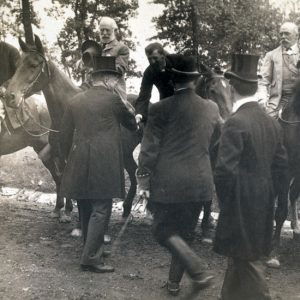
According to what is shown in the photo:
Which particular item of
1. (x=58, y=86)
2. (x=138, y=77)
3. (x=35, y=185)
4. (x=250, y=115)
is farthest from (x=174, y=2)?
(x=250, y=115)

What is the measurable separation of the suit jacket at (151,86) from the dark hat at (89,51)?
0.73 meters

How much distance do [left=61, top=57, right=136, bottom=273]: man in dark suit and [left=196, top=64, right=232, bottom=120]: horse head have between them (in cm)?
145

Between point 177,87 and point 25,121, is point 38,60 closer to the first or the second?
point 25,121

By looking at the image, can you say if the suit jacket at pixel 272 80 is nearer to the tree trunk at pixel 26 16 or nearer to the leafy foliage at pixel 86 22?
the tree trunk at pixel 26 16

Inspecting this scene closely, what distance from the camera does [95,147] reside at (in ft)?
16.6

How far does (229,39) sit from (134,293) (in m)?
12.3

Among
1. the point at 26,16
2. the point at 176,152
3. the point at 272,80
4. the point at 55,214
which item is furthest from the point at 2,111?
the point at 26,16

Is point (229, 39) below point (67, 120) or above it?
above

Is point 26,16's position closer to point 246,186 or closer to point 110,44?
point 110,44

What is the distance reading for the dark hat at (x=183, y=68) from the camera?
422cm

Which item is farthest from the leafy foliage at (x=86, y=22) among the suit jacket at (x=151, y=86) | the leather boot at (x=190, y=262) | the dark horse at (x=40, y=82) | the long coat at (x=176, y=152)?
A: the leather boot at (x=190, y=262)

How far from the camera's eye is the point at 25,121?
7406mm

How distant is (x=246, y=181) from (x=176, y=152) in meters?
0.72

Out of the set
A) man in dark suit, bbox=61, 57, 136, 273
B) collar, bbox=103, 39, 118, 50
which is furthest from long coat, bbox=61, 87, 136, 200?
collar, bbox=103, 39, 118, 50
